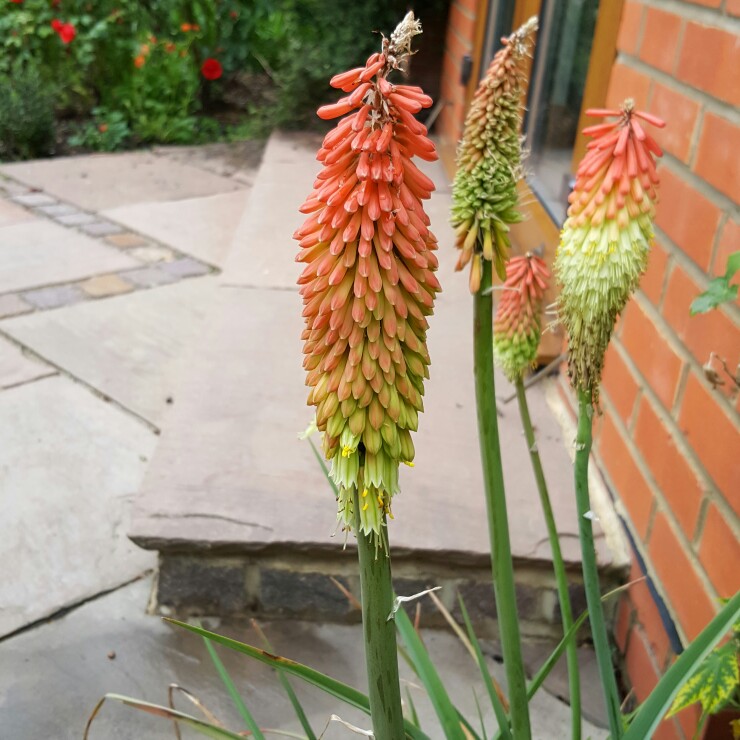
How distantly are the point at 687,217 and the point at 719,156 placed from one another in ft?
0.49

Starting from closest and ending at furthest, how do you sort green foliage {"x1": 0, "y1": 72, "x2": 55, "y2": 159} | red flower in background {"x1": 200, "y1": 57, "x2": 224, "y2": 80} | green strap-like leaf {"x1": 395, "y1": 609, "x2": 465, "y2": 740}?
green strap-like leaf {"x1": 395, "y1": 609, "x2": 465, "y2": 740} < green foliage {"x1": 0, "y1": 72, "x2": 55, "y2": 159} < red flower in background {"x1": 200, "y1": 57, "x2": 224, "y2": 80}

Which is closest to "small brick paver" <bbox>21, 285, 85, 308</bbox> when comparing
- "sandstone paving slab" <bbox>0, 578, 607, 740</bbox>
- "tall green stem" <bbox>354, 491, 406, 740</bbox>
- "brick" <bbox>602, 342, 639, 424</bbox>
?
"sandstone paving slab" <bbox>0, 578, 607, 740</bbox>

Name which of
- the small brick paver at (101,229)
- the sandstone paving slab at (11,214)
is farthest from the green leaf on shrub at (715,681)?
the sandstone paving slab at (11,214)

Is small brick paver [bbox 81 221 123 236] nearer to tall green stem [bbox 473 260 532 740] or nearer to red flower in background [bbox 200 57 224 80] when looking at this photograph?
red flower in background [bbox 200 57 224 80]

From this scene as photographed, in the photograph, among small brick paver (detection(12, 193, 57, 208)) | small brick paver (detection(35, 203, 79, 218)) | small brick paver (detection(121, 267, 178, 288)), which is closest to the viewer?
small brick paver (detection(121, 267, 178, 288))

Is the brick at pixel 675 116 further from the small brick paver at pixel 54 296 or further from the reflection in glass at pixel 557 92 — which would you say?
the small brick paver at pixel 54 296

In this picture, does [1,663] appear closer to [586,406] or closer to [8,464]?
[8,464]

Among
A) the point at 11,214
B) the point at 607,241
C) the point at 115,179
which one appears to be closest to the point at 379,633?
the point at 607,241

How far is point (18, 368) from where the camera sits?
2965 millimetres

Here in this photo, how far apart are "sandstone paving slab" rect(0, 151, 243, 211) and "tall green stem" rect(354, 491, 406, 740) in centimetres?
423

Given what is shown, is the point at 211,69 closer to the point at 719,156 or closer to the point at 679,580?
the point at 719,156

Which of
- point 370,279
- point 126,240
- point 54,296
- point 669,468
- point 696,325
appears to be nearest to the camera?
point 370,279

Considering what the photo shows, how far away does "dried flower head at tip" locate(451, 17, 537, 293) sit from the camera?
0.94 metres

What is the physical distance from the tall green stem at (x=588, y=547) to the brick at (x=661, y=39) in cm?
101
